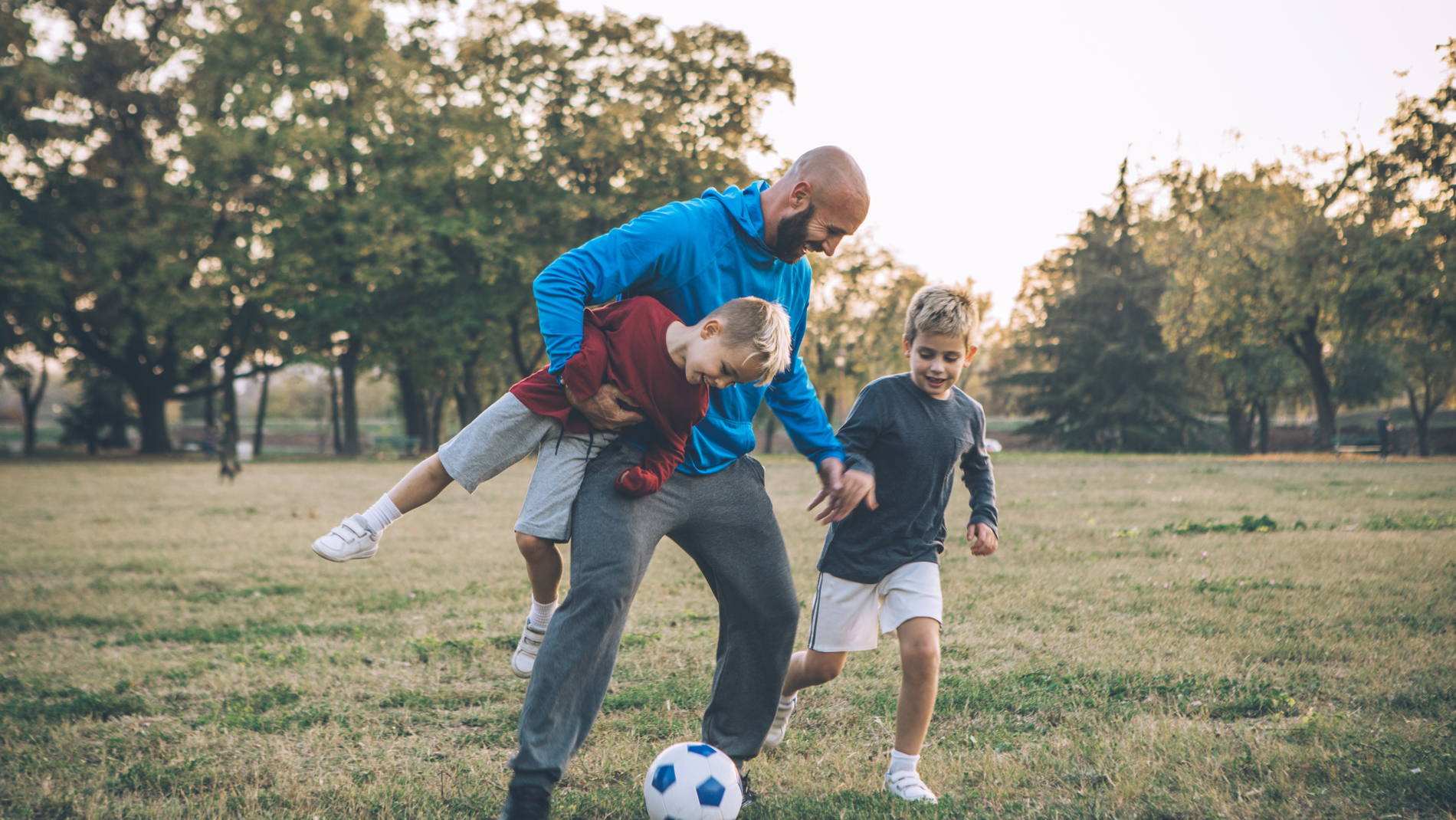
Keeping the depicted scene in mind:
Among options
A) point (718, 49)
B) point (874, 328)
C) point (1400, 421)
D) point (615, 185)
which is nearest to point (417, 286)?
point (615, 185)

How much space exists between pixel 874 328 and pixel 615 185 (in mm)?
19433

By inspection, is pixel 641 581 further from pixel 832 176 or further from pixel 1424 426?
pixel 1424 426

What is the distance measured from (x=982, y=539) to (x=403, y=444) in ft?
124

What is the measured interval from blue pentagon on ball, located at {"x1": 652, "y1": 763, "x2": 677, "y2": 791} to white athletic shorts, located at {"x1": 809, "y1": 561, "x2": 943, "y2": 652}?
0.79m

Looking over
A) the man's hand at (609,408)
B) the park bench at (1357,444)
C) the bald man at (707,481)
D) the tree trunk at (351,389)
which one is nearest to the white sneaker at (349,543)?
the bald man at (707,481)

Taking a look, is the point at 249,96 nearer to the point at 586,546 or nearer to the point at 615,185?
the point at 615,185

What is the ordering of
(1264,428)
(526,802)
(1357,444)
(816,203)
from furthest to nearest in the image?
(1264,428), (1357,444), (816,203), (526,802)

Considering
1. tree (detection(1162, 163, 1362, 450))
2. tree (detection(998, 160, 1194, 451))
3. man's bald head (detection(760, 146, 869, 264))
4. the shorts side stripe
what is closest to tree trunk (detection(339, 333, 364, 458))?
tree (detection(998, 160, 1194, 451))

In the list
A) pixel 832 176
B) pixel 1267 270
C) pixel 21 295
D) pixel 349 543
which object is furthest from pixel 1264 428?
pixel 21 295

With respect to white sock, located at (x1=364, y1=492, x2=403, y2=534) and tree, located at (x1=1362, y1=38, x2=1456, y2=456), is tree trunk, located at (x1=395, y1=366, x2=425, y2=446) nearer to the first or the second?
tree, located at (x1=1362, y1=38, x2=1456, y2=456)

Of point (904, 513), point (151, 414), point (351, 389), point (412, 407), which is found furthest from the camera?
point (412, 407)

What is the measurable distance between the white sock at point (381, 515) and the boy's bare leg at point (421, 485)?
0.06 feet

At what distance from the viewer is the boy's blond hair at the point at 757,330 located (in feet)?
9.16

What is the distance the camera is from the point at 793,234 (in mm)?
3082
